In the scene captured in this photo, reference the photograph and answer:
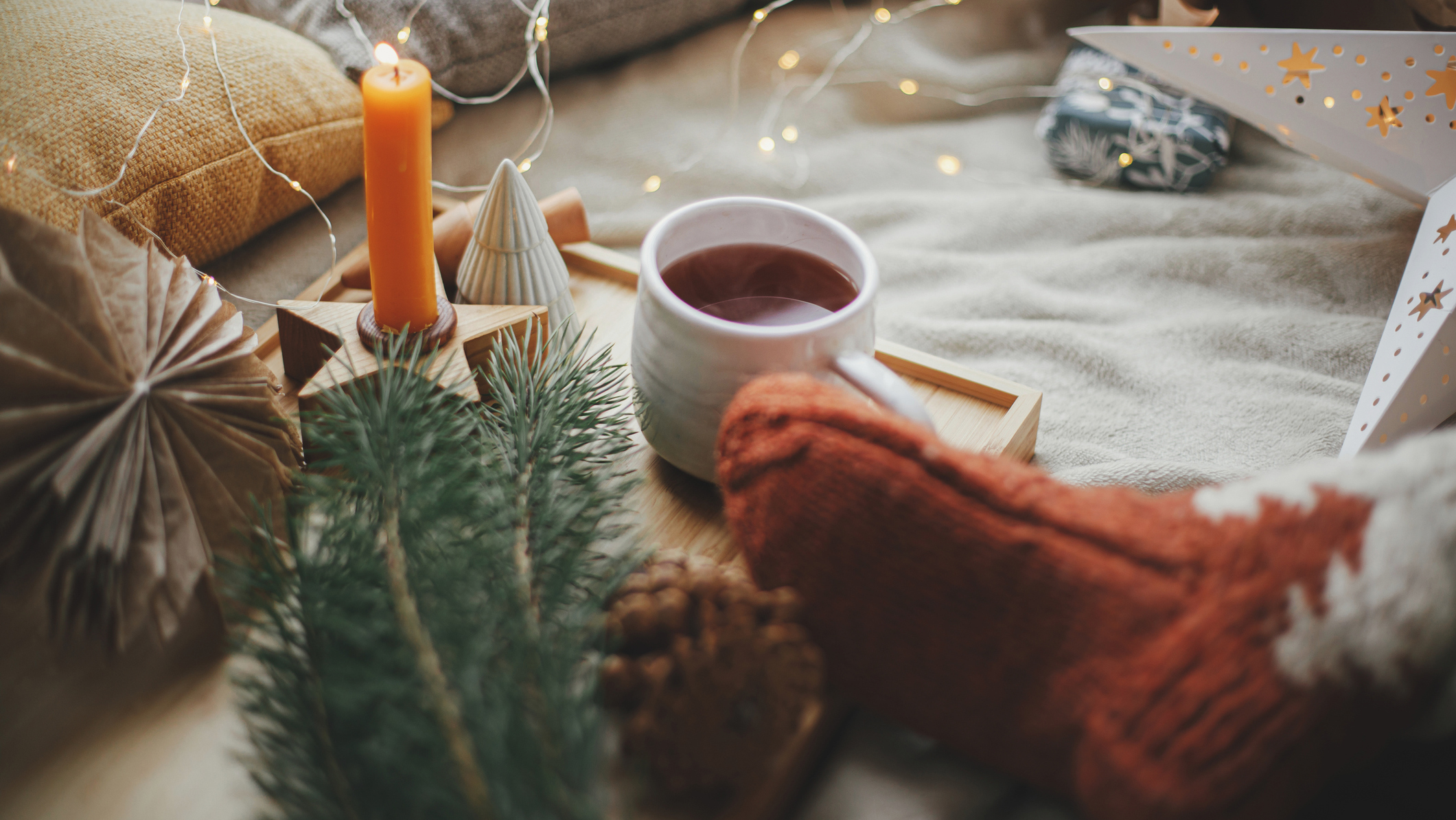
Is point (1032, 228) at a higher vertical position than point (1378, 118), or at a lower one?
lower

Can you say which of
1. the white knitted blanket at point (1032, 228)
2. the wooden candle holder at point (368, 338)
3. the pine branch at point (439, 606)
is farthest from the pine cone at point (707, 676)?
the white knitted blanket at point (1032, 228)

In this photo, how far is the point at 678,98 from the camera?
810mm

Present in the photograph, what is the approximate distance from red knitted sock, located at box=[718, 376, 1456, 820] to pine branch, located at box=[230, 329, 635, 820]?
83mm

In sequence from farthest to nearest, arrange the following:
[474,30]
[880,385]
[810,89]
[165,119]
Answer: [810,89]
[474,30]
[165,119]
[880,385]

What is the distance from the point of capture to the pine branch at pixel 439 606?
0.26 meters

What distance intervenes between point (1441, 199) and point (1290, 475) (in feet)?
1.09

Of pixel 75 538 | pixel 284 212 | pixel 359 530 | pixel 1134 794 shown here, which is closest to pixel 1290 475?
pixel 1134 794

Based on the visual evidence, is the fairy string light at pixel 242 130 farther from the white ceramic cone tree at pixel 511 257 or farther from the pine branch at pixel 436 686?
the pine branch at pixel 436 686

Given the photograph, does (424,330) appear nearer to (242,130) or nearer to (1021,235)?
(242,130)

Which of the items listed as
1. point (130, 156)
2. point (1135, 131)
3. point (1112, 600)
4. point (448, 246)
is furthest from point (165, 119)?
point (1135, 131)

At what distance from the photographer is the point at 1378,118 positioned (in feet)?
1.70

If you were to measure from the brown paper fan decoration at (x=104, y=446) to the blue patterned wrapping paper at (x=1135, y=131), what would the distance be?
66cm

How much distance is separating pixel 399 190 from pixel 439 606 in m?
0.18

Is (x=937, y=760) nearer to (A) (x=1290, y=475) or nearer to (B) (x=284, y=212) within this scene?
(A) (x=1290, y=475)
